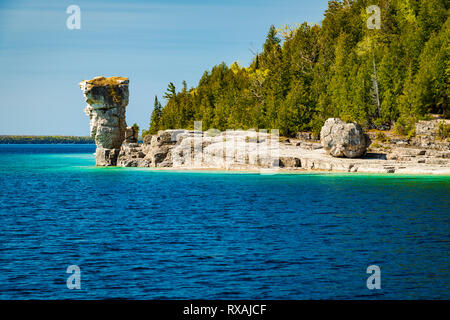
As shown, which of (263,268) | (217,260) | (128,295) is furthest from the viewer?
(217,260)

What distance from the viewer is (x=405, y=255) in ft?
98.5

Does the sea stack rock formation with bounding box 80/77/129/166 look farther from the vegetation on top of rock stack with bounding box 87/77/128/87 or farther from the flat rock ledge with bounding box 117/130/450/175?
the flat rock ledge with bounding box 117/130/450/175

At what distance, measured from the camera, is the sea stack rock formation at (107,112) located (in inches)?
4343

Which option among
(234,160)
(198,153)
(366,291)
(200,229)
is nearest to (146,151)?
(198,153)

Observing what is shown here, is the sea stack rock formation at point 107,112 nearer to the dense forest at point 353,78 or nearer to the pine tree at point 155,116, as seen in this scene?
the dense forest at point 353,78

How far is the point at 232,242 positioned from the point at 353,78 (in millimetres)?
75103

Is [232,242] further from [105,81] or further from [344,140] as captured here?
[105,81]

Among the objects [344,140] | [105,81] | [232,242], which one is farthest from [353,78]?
[232,242]

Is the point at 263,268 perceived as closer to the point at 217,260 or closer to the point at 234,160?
the point at 217,260

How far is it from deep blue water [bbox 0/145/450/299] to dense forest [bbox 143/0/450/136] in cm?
3164

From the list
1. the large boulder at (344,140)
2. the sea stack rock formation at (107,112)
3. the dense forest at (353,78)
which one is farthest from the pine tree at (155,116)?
the large boulder at (344,140)

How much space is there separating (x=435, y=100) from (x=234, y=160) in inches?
1356

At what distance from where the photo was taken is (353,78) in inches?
4065

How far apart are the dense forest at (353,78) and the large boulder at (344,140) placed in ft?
29.9
